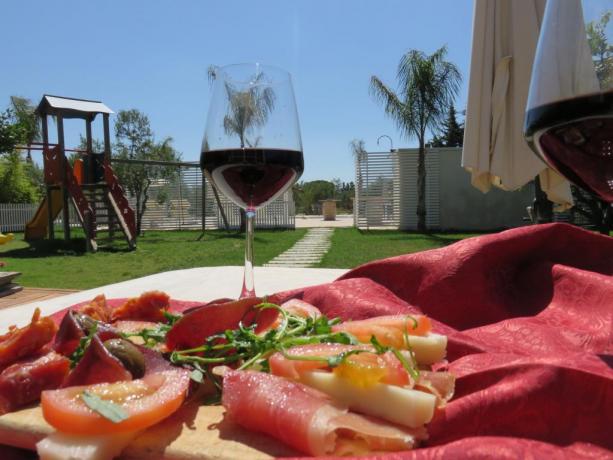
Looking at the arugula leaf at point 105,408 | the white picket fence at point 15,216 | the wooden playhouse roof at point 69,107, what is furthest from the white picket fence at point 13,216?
the arugula leaf at point 105,408

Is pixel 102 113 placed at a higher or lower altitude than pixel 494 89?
higher

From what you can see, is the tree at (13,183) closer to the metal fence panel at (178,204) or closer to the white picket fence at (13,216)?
the white picket fence at (13,216)

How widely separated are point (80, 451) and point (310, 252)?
11.2 m

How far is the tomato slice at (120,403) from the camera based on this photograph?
1.84ft

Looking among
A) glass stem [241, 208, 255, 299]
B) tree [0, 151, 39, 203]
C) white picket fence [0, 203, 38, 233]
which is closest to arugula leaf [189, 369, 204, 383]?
glass stem [241, 208, 255, 299]

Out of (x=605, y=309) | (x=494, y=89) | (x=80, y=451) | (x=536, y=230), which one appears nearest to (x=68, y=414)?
(x=80, y=451)

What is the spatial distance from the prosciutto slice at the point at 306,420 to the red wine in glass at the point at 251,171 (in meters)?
0.63

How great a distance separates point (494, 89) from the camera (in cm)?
419

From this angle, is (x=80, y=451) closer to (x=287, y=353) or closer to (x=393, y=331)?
(x=287, y=353)

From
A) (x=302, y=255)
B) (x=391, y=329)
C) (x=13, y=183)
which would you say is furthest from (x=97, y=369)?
(x=13, y=183)

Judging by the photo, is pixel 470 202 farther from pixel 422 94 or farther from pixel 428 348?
pixel 428 348

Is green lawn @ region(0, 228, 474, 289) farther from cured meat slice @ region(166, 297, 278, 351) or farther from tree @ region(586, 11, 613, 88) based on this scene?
tree @ region(586, 11, 613, 88)

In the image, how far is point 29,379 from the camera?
2.30ft

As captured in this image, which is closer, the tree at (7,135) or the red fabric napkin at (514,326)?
the red fabric napkin at (514,326)
